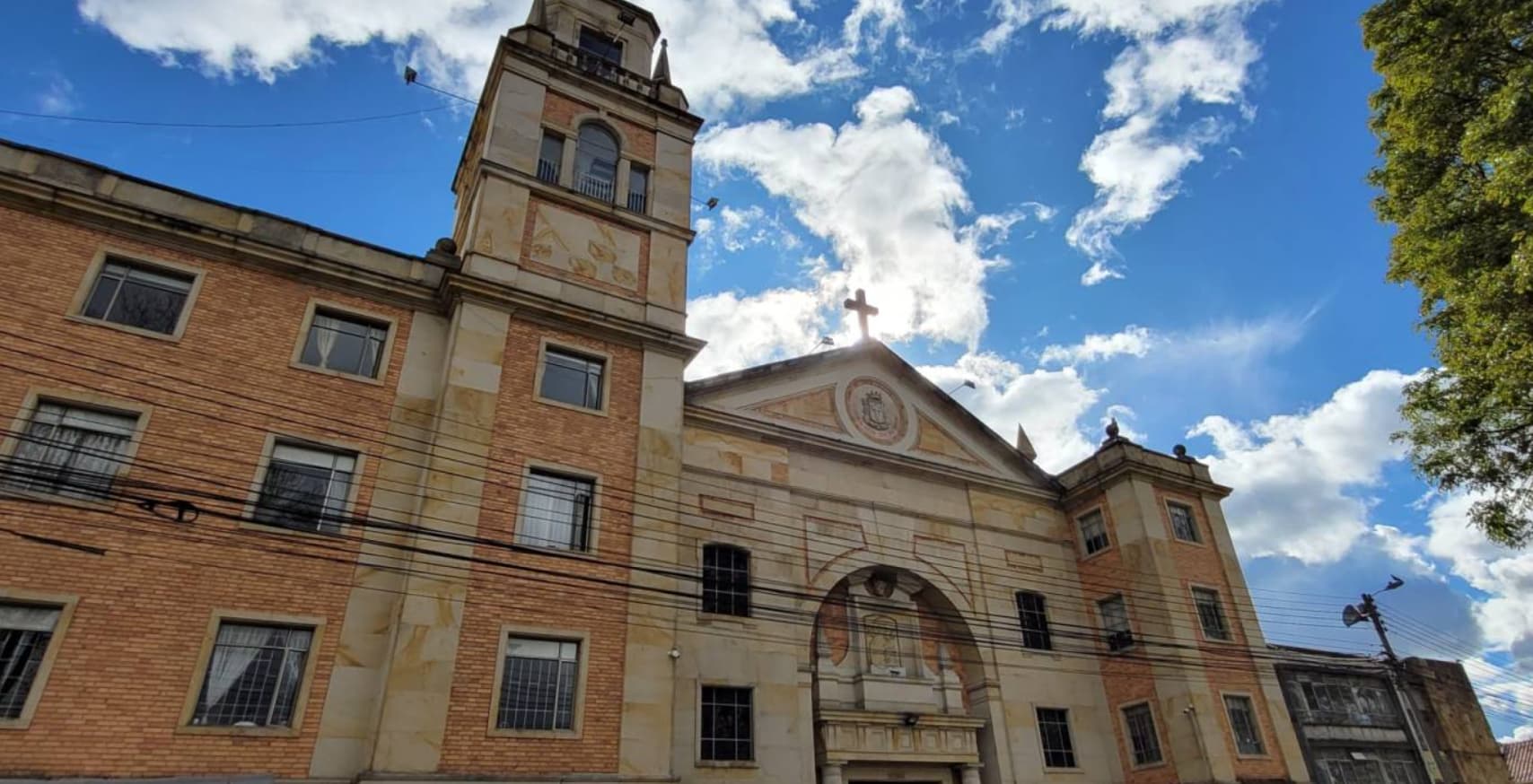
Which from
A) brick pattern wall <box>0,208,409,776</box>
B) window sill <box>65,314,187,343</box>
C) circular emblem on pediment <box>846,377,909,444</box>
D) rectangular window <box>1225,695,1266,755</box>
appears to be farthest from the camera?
circular emblem on pediment <box>846,377,909,444</box>

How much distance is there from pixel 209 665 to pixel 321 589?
1.65 m

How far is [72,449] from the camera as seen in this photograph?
11.8m

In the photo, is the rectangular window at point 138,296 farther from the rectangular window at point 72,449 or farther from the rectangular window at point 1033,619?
the rectangular window at point 1033,619

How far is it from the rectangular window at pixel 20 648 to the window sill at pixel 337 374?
4639 mm

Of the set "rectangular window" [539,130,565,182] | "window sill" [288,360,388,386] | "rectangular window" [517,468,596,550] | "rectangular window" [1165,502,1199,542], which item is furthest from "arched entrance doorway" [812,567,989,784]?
"rectangular window" [539,130,565,182]

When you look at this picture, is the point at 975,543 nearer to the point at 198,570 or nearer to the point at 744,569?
the point at 744,569

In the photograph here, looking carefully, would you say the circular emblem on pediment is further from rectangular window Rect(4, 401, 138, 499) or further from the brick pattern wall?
rectangular window Rect(4, 401, 138, 499)

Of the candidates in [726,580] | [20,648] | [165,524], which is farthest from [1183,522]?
[20,648]

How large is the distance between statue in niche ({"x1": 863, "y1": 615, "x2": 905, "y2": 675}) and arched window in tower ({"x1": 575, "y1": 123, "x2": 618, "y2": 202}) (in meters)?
11.3

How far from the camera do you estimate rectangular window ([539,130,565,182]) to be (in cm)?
1792

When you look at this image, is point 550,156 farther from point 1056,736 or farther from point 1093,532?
point 1056,736

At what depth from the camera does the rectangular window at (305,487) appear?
1272 cm

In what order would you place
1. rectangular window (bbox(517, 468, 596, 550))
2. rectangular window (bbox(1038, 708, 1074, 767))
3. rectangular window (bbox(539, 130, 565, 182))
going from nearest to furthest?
rectangular window (bbox(517, 468, 596, 550)) → rectangular window (bbox(539, 130, 565, 182)) → rectangular window (bbox(1038, 708, 1074, 767))

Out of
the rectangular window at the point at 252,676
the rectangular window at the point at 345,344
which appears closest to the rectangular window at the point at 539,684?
the rectangular window at the point at 252,676
